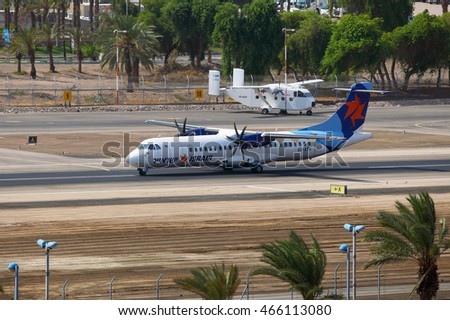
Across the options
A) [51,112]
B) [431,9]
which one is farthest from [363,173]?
[431,9]

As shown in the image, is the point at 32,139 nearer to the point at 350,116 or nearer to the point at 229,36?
the point at 350,116

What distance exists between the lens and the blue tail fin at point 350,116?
216 ft

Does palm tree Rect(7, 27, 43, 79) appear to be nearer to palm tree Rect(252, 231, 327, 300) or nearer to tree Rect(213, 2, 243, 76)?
tree Rect(213, 2, 243, 76)

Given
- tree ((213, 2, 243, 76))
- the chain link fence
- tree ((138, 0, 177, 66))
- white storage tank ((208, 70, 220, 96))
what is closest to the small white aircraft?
the chain link fence

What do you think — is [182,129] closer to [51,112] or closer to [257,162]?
[257,162]

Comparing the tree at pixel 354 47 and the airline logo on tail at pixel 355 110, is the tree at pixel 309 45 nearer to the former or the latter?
the tree at pixel 354 47

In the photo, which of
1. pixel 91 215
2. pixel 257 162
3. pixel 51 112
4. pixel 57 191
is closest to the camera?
pixel 91 215

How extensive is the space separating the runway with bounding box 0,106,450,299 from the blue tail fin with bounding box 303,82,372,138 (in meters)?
2.87

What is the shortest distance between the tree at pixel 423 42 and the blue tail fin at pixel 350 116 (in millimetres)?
54652

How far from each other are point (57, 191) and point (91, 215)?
802cm

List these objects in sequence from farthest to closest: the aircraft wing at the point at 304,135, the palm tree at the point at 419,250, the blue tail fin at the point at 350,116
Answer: the blue tail fin at the point at 350,116
the aircraft wing at the point at 304,135
the palm tree at the point at 419,250

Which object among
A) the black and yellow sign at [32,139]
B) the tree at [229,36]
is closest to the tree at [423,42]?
the tree at [229,36]

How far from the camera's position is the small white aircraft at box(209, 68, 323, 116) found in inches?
3962

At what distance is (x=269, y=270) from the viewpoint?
31.4 metres
